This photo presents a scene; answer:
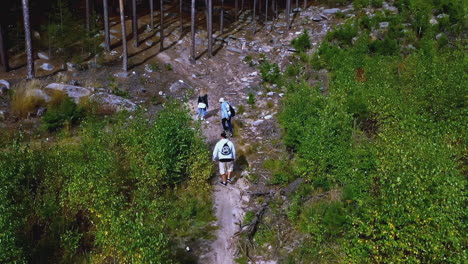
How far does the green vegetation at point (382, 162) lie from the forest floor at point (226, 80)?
1278 millimetres

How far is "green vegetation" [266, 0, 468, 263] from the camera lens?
258 inches

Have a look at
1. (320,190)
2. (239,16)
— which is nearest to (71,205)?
(320,190)

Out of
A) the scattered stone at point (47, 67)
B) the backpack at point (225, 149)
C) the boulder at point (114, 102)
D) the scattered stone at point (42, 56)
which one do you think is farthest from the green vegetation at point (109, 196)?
the scattered stone at point (42, 56)

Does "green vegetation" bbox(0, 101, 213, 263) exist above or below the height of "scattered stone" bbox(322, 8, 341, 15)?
below

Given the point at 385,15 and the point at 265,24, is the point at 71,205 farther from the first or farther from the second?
the point at 265,24

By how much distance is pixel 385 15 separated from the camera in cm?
2625

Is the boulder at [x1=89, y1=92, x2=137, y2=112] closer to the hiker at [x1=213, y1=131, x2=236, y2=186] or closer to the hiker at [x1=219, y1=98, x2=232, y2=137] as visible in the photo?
the hiker at [x1=219, y1=98, x2=232, y2=137]

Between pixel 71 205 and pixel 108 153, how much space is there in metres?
1.70

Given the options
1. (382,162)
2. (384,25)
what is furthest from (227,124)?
(384,25)

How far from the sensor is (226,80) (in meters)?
23.6

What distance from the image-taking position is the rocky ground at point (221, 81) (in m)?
11.2

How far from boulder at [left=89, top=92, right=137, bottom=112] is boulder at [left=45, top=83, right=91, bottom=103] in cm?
56

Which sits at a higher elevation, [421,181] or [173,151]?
[421,181]

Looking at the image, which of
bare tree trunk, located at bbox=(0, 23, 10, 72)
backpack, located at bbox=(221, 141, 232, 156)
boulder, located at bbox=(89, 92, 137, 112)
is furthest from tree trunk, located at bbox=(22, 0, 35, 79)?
backpack, located at bbox=(221, 141, 232, 156)
